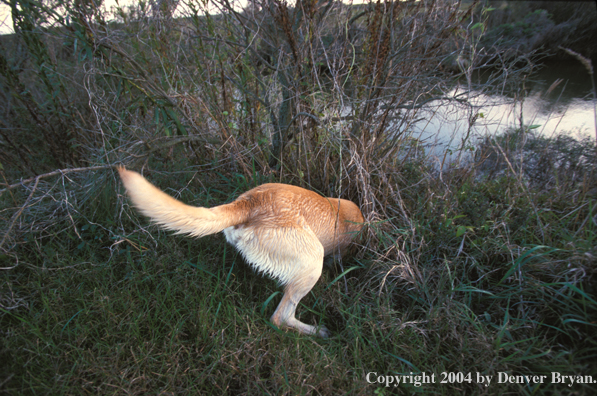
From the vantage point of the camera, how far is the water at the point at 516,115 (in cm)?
266

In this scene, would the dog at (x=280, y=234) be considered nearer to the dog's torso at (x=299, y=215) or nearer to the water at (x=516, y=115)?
the dog's torso at (x=299, y=215)

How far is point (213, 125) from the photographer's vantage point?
9.41 ft

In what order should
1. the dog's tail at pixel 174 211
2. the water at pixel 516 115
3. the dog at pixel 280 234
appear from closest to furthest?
the dog's tail at pixel 174 211, the dog at pixel 280 234, the water at pixel 516 115

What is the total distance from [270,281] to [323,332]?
0.57m

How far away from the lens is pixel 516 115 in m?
2.82

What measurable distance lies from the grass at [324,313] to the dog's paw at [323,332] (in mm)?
62

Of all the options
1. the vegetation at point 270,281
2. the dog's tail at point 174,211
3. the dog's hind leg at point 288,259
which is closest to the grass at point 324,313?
the vegetation at point 270,281

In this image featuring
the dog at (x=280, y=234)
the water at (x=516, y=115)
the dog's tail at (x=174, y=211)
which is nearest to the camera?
the dog's tail at (x=174, y=211)

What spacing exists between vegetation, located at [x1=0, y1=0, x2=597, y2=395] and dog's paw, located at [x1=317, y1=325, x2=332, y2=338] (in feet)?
0.20

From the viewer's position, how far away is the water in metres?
2.66

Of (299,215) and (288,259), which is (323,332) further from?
(299,215)

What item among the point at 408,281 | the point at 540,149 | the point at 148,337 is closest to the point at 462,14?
the point at 540,149

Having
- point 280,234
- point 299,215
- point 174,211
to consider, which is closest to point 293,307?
point 280,234

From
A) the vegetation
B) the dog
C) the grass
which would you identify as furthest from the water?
the dog
